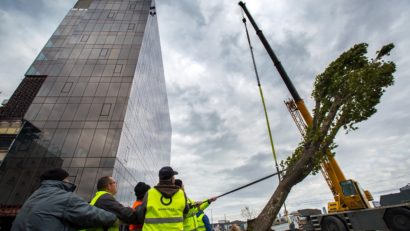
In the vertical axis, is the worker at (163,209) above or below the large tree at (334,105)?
below

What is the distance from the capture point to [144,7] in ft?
106

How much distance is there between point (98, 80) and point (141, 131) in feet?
25.0

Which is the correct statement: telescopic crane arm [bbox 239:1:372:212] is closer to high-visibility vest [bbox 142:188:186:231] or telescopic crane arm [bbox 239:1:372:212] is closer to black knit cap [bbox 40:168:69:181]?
high-visibility vest [bbox 142:188:186:231]

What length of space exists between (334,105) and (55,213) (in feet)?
25.1

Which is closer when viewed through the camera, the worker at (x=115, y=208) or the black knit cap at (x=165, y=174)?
the worker at (x=115, y=208)

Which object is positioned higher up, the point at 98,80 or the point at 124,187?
the point at 98,80

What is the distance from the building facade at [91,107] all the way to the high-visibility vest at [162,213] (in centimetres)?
1750

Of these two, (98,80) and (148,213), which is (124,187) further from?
(148,213)

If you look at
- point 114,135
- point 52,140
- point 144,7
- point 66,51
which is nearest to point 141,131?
point 114,135

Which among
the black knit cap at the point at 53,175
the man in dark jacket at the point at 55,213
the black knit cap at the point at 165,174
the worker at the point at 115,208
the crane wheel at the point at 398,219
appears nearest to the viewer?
the man in dark jacket at the point at 55,213

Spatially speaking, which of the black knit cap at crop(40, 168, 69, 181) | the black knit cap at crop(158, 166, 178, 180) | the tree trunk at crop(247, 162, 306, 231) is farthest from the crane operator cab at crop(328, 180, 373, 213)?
the black knit cap at crop(40, 168, 69, 181)

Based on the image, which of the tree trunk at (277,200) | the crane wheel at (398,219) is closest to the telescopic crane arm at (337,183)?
the crane wheel at (398,219)

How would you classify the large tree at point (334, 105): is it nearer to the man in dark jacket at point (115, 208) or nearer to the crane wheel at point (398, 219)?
the man in dark jacket at point (115, 208)

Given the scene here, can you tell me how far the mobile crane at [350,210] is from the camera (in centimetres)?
909
